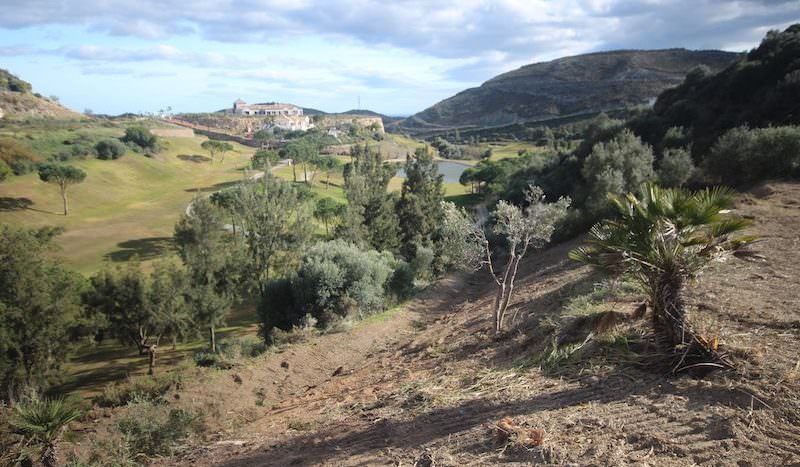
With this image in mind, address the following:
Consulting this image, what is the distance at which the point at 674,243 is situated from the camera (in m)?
5.55

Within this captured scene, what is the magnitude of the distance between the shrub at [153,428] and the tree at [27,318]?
903 centimetres

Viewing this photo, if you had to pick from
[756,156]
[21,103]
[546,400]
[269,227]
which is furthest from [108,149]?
[546,400]

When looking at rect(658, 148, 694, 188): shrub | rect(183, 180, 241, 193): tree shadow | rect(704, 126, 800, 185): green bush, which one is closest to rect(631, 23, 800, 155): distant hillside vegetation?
rect(658, 148, 694, 188): shrub

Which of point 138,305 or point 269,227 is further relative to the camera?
point 269,227

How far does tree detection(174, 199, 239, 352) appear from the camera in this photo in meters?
20.1

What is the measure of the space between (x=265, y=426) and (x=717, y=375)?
23.4 feet

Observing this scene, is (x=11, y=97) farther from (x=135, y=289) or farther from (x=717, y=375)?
(x=717, y=375)

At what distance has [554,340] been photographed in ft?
25.5

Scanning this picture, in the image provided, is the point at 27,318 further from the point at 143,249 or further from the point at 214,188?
the point at 214,188

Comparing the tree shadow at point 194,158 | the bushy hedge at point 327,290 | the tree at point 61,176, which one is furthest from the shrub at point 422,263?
the tree shadow at point 194,158

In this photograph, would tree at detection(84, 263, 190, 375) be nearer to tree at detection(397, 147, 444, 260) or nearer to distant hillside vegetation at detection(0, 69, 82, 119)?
tree at detection(397, 147, 444, 260)

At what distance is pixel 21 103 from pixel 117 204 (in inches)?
2952

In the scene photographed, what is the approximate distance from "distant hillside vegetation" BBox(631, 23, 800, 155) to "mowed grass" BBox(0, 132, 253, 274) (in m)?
36.8

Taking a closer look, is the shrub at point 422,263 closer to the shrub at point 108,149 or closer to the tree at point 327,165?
the tree at point 327,165
